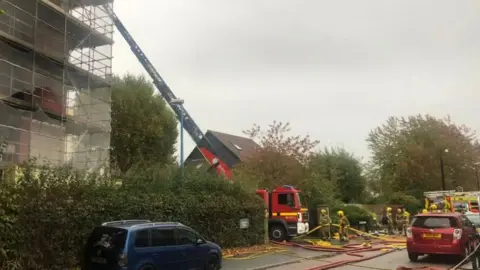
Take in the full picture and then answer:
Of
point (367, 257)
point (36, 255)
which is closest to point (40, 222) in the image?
point (36, 255)

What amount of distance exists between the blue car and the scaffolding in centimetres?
788

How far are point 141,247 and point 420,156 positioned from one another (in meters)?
40.3

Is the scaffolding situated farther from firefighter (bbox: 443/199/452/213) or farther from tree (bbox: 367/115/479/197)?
tree (bbox: 367/115/479/197)

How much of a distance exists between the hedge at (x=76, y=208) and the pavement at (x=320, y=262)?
256 cm

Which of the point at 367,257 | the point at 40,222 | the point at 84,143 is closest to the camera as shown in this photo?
the point at 40,222

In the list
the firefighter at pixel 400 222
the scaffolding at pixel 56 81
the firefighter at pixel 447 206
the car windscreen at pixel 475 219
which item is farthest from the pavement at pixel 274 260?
the firefighter at pixel 447 206

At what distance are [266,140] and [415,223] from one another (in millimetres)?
19969

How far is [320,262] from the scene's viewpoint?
1627 centimetres

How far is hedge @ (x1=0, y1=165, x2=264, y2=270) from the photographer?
11.5 meters

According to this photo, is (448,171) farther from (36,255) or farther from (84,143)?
(36,255)

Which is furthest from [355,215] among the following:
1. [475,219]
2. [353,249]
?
[353,249]

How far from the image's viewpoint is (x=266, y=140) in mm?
35125

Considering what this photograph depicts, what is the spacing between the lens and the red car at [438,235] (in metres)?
14.9

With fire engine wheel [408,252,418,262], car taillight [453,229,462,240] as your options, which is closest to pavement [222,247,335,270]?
fire engine wheel [408,252,418,262]
